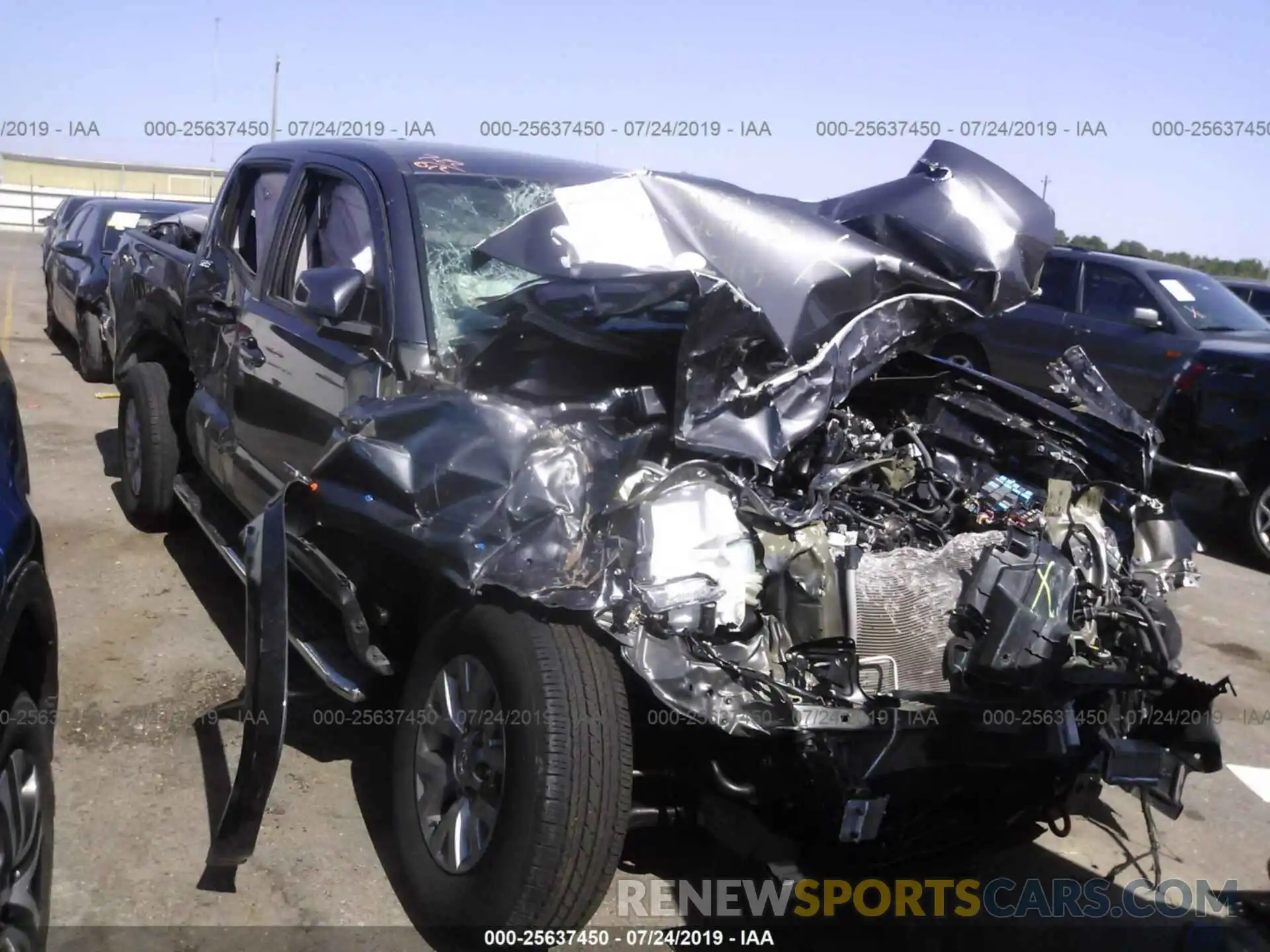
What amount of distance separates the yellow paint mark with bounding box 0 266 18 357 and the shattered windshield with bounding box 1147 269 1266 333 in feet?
29.3

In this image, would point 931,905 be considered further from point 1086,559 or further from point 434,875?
point 434,875

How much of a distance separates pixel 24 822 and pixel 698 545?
1684mm

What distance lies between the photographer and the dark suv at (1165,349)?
24.3ft

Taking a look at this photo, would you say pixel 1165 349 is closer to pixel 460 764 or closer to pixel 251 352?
pixel 251 352

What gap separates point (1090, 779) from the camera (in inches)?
118

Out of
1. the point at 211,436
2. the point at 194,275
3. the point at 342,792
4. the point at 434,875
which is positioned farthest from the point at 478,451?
the point at 194,275

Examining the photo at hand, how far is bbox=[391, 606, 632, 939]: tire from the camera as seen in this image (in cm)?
263

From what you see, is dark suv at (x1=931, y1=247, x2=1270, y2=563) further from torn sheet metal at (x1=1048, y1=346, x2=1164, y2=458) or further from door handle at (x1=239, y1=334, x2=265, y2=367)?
door handle at (x1=239, y1=334, x2=265, y2=367)

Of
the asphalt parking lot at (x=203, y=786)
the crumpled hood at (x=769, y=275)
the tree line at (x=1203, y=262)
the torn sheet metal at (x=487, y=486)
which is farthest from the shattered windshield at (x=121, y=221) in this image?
the tree line at (x=1203, y=262)

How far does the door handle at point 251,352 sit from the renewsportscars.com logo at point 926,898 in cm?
235

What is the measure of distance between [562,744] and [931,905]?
4.87ft

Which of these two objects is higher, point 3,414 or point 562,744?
point 3,414

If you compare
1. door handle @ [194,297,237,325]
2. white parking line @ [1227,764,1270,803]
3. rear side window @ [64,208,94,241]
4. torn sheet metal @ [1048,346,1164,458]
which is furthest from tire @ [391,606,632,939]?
rear side window @ [64,208,94,241]

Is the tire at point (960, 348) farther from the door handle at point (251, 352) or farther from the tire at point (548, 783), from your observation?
the tire at point (548, 783)
